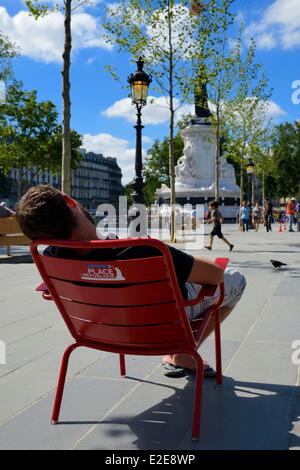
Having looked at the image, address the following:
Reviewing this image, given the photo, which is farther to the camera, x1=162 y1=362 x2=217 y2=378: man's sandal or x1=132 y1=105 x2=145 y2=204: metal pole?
x1=132 y1=105 x2=145 y2=204: metal pole

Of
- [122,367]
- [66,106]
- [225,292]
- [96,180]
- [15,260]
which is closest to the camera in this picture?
[225,292]

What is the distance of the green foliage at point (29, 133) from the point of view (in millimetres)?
36844

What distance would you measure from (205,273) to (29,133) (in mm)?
37539

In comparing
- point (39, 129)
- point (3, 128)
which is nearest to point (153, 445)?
point (3, 128)

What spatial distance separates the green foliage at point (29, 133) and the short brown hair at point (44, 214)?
115 ft

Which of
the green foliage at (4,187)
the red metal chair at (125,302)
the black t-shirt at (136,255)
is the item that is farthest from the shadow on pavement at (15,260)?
the green foliage at (4,187)

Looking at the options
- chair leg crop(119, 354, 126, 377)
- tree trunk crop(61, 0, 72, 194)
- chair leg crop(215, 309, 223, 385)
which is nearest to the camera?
chair leg crop(215, 309, 223, 385)

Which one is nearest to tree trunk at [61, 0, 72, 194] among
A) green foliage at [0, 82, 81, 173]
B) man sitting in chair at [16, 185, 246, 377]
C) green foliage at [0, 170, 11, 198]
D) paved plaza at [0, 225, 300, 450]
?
paved plaza at [0, 225, 300, 450]

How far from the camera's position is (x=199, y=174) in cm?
4634

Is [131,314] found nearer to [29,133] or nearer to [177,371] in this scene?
[177,371]

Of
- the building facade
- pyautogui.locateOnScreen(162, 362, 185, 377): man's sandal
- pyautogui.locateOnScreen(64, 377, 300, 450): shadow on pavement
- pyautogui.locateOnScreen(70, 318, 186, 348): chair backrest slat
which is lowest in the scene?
pyautogui.locateOnScreen(64, 377, 300, 450): shadow on pavement

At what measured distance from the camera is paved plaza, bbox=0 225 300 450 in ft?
8.35

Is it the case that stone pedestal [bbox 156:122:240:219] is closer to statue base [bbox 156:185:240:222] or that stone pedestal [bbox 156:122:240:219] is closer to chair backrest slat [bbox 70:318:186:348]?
statue base [bbox 156:185:240:222]

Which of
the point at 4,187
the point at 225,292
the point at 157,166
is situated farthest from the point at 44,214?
the point at 4,187
